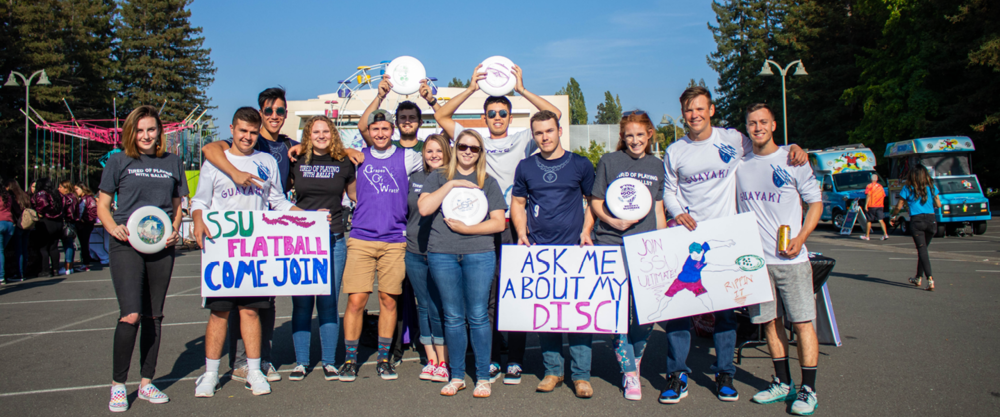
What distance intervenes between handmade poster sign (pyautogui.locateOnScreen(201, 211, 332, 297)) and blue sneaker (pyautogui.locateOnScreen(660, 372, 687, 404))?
8.73ft

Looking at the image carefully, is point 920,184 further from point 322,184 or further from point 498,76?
point 322,184

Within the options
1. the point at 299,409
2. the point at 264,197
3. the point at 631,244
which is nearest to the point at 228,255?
the point at 264,197

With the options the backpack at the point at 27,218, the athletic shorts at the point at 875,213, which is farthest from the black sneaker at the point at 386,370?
the athletic shorts at the point at 875,213

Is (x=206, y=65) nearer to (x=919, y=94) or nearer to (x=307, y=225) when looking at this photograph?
(x=919, y=94)

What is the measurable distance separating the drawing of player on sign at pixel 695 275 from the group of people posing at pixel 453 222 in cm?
21

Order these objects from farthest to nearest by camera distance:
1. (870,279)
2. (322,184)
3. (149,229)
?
(870,279) → (322,184) → (149,229)

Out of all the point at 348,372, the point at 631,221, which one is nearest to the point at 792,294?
the point at 631,221

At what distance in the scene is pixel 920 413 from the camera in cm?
379

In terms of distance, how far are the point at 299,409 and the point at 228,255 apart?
51.4 inches

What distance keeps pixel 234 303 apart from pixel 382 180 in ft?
4.85

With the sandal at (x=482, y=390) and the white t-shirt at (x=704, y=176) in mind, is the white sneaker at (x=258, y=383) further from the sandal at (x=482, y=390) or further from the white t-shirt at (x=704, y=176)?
the white t-shirt at (x=704, y=176)

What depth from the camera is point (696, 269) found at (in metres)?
4.29

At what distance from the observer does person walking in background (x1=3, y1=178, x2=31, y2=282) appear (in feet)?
36.0

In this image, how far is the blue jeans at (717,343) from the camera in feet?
14.0
